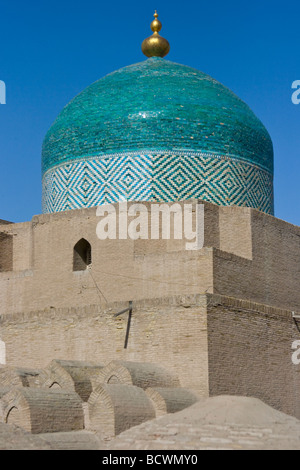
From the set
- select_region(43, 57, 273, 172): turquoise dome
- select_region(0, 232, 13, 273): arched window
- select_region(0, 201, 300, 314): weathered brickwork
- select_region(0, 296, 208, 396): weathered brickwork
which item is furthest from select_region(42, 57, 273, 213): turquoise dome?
select_region(0, 296, 208, 396): weathered brickwork

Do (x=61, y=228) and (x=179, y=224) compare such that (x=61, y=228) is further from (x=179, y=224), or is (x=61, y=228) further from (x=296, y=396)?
(x=296, y=396)

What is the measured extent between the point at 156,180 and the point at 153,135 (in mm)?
746

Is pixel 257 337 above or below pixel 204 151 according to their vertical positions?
below

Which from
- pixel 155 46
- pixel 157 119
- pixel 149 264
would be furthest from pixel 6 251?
pixel 155 46

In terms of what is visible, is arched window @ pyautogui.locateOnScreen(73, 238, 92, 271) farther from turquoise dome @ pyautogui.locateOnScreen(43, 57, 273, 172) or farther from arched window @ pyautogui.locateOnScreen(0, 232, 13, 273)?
turquoise dome @ pyautogui.locateOnScreen(43, 57, 273, 172)

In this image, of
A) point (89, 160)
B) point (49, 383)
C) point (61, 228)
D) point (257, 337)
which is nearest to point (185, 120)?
point (89, 160)

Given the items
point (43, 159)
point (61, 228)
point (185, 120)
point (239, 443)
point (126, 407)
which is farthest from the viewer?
point (43, 159)

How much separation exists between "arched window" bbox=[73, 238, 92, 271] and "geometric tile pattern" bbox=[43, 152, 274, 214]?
0.90 metres

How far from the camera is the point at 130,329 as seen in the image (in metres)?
10.7

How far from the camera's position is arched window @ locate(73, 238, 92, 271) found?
1212 centimetres

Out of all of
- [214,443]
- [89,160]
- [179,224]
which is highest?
[89,160]

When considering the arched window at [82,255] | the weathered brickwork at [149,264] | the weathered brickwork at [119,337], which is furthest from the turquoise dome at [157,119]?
the weathered brickwork at [119,337]

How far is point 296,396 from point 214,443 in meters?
4.48

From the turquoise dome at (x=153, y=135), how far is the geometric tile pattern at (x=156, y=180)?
0.02 metres
